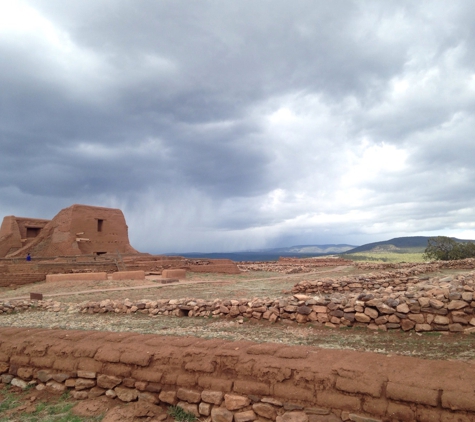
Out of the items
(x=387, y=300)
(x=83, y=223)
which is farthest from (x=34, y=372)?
(x=83, y=223)

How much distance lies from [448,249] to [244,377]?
131 feet

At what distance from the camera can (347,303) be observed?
24.1ft

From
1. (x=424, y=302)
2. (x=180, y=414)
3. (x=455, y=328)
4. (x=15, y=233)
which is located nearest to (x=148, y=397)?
(x=180, y=414)

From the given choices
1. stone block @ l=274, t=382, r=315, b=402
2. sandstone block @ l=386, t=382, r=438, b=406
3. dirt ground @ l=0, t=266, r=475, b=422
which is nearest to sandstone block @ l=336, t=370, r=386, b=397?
sandstone block @ l=386, t=382, r=438, b=406

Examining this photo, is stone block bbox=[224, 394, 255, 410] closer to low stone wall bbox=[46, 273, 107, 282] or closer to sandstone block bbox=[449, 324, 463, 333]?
sandstone block bbox=[449, 324, 463, 333]

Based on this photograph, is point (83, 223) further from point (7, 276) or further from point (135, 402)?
point (135, 402)

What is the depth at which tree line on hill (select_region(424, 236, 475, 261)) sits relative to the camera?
116 feet

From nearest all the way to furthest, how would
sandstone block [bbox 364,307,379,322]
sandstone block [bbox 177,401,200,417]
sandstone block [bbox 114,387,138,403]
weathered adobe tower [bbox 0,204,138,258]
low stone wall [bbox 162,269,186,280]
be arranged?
1. sandstone block [bbox 177,401,200,417]
2. sandstone block [bbox 114,387,138,403]
3. sandstone block [bbox 364,307,379,322]
4. low stone wall [bbox 162,269,186,280]
5. weathered adobe tower [bbox 0,204,138,258]

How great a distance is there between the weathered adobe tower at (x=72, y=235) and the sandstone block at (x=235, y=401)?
89.5 feet

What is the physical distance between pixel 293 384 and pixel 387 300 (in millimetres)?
3331

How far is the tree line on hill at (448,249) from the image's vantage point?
3531 centimetres

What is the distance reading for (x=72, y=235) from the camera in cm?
2961

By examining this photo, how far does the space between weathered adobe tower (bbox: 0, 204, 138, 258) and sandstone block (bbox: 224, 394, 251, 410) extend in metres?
27.3

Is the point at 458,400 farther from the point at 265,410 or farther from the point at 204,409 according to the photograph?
the point at 204,409
